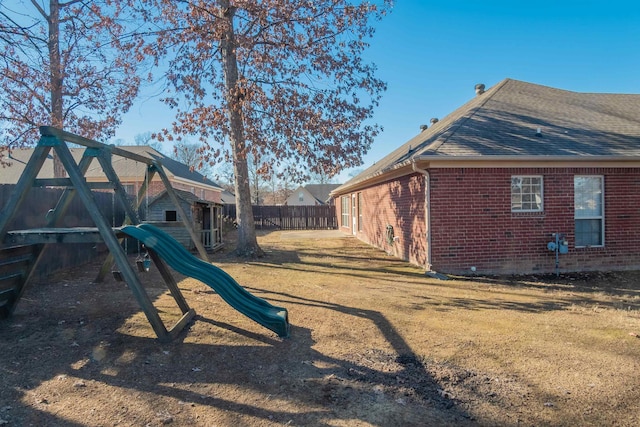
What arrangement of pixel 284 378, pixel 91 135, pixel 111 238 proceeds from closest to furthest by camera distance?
pixel 284 378 → pixel 111 238 → pixel 91 135

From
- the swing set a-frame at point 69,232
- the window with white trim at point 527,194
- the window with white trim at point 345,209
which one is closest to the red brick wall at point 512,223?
the window with white trim at point 527,194

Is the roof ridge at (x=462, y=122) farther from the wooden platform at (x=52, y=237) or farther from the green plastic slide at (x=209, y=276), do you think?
the wooden platform at (x=52, y=237)

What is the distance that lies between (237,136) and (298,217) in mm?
15432

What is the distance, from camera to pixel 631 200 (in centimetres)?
882

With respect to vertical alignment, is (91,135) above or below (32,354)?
above

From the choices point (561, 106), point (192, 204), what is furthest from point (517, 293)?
point (192, 204)

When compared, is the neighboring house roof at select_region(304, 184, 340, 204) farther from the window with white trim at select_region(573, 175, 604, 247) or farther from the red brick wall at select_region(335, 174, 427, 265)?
the window with white trim at select_region(573, 175, 604, 247)

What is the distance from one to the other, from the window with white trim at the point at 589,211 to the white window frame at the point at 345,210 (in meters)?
12.6

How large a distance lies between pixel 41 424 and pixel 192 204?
32.4 feet

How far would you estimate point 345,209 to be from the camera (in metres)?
22.1

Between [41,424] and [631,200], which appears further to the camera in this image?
[631,200]

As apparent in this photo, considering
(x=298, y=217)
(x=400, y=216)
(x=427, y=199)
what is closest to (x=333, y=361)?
(x=427, y=199)

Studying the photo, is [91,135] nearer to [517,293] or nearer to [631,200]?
[517,293]

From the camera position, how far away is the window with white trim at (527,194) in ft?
28.3
